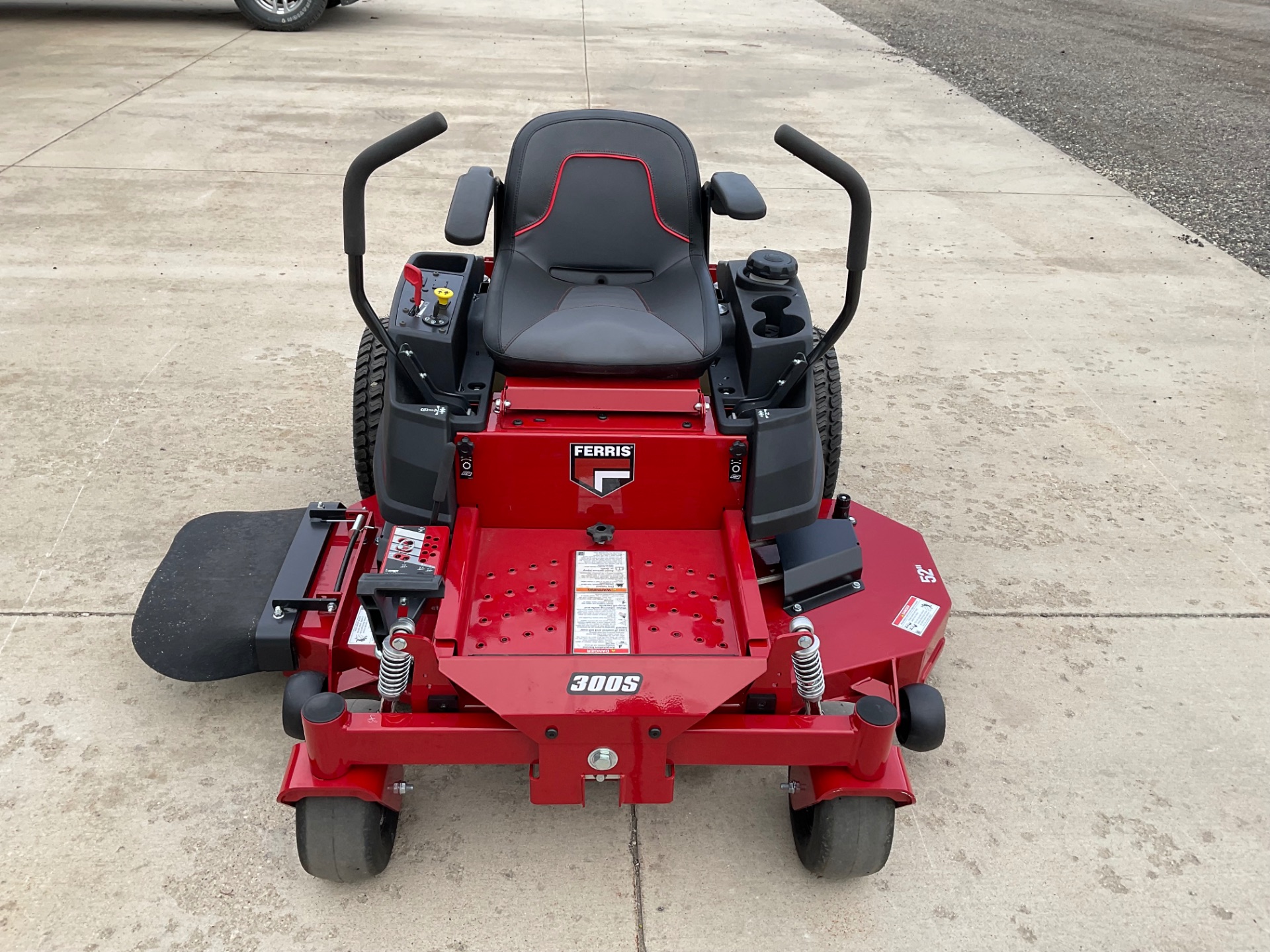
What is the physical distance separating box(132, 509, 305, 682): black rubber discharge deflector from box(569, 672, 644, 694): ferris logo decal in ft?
3.00

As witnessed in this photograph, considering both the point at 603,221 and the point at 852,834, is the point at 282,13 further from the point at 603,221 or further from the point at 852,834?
the point at 852,834

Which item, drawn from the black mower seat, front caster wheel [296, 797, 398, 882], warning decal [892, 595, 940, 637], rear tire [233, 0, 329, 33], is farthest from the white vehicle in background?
front caster wheel [296, 797, 398, 882]

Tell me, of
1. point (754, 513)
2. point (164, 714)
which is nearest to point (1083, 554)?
point (754, 513)

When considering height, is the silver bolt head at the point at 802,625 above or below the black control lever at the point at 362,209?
below

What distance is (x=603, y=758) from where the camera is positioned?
6.50 feet

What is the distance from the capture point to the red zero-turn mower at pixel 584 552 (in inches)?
79.4

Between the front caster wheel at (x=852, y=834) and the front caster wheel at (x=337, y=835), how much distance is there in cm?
92

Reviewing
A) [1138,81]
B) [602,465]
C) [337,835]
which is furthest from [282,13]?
[337,835]

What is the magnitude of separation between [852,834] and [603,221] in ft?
5.73

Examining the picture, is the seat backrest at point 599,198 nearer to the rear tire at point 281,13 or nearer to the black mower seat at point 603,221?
the black mower seat at point 603,221

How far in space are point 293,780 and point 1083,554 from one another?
8.34 ft

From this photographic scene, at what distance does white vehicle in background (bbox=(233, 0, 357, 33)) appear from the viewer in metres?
10.8

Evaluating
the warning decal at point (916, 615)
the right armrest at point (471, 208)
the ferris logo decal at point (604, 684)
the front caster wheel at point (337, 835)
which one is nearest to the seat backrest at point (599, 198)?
the right armrest at point (471, 208)

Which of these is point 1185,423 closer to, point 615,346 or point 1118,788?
point 1118,788
